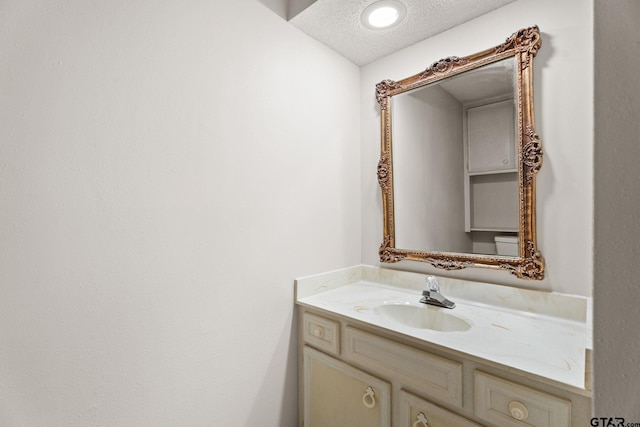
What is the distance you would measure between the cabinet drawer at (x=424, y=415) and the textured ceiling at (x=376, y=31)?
1.66m

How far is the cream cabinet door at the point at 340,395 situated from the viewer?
115 centimetres

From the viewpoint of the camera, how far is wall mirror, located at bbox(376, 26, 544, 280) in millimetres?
1277

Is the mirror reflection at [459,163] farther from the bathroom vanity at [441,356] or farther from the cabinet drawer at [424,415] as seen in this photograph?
the cabinet drawer at [424,415]

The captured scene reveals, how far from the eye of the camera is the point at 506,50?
1.31m

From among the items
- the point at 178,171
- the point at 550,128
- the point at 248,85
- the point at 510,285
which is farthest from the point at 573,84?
the point at 178,171

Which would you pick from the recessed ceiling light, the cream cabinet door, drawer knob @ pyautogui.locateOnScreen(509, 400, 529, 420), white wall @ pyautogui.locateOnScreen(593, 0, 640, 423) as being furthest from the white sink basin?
the recessed ceiling light

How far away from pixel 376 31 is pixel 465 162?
0.82 meters

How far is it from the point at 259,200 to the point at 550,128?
1279 mm

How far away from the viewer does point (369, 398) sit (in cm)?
118

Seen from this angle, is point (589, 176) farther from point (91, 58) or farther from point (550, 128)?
point (91, 58)

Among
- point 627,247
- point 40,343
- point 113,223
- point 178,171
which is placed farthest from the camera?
point 178,171

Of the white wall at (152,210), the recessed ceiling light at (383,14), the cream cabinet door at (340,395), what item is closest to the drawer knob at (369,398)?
the cream cabinet door at (340,395)

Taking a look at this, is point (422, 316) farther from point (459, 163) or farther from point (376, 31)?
point (376, 31)

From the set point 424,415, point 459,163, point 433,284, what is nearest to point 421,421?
point 424,415
